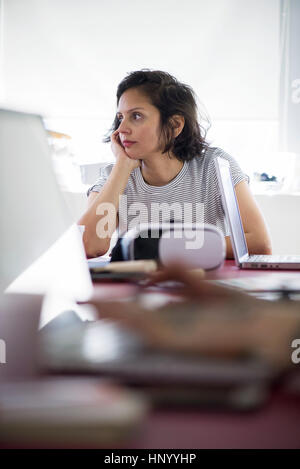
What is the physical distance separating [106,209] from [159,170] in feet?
0.61

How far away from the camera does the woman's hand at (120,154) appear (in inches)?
33.2

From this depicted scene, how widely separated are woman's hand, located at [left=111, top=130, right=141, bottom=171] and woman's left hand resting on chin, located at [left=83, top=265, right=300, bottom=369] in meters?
0.65

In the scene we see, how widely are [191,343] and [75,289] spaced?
89mm

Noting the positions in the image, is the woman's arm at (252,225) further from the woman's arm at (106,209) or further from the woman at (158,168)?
the woman's arm at (106,209)

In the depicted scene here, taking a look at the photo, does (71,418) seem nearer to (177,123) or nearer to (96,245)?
(96,245)

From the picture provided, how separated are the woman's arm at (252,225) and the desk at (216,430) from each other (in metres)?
→ 0.52

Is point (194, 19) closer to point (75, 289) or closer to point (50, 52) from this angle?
point (50, 52)

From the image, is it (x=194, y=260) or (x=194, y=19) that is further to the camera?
(x=194, y=19)

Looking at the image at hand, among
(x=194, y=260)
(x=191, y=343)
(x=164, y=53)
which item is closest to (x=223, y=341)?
(x=191, y=343)

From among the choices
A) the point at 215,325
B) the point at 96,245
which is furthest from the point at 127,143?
the point at 215,325

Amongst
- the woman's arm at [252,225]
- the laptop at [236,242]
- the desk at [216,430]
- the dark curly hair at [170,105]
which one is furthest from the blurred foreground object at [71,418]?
the dark curly hair at [170,105]

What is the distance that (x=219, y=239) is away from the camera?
1.24 ft

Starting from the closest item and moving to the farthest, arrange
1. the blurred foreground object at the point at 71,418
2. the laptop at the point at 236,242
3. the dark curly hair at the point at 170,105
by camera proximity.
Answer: the blurred foreground object at the point at 71,418 → the laptop at the point at 236,242 → the dark curly hair at the point at 170,105

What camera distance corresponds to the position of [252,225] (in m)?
0.75
